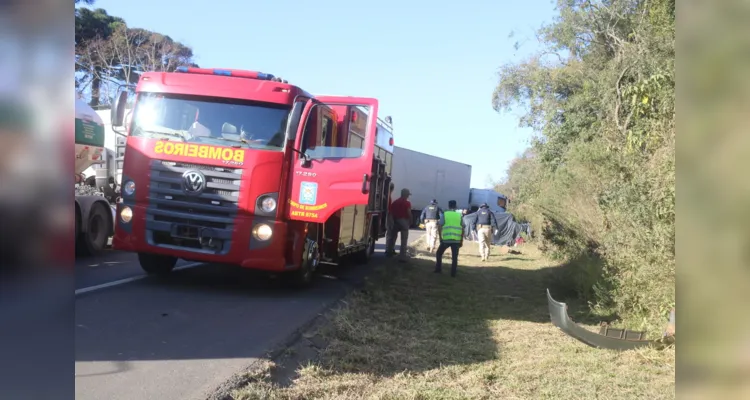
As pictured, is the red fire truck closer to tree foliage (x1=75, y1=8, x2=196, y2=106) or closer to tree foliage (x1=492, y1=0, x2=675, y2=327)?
tree foliage (x1=492, y1=0, x2=675, y2=327)

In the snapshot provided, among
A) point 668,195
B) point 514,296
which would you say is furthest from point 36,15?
point 514,296

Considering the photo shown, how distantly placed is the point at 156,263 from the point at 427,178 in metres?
28.0

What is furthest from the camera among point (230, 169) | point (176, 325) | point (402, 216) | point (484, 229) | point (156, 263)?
point (484, 229)

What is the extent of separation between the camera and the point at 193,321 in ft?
21.2

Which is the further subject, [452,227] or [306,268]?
[452,227]

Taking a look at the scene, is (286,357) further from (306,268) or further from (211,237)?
(306,268)

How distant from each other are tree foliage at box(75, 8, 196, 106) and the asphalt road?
2456cm

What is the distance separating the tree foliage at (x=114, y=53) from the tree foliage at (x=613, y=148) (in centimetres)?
2183

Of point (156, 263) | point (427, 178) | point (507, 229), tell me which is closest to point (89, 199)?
point (156, 263)

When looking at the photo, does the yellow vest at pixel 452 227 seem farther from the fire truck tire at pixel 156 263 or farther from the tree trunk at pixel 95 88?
the tree trunk at pixel 95 88

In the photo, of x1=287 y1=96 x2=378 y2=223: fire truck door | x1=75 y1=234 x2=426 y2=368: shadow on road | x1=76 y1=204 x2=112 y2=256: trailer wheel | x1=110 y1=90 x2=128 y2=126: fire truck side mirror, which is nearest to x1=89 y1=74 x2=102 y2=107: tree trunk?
x1=76 y1=204 x2=112 y2=256: trailer wheel

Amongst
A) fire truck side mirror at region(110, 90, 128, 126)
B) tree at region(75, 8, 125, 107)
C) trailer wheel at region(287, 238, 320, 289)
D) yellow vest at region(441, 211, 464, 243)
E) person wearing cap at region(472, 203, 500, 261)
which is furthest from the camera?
tree at region(75, 8, 125, 107)

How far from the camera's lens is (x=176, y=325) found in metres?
6.22

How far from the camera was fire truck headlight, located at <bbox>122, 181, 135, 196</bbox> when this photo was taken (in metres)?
8.16
